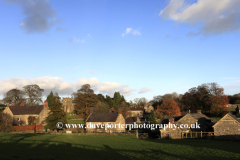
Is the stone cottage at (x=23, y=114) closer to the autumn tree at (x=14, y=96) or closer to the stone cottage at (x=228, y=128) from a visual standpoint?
the autumn tree at (x=14, y=96)

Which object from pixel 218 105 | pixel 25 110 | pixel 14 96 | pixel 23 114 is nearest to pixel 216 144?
pixel 218 105

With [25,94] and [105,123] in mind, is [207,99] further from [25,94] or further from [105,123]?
[25,94]

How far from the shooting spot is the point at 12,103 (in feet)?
259

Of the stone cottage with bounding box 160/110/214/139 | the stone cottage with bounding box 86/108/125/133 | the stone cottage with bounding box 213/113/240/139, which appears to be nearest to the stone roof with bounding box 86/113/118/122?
the stone cottage with bounding box 86/108/125/133

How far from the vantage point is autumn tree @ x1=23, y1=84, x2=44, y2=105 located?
79875mm

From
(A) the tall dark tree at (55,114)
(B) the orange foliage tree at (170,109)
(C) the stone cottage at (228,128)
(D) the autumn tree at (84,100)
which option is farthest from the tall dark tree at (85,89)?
(C) the stone cottage at (228,128)

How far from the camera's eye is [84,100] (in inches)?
3110

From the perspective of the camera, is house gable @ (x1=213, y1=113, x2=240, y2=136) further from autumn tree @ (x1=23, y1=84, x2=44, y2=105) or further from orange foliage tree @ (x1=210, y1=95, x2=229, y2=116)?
autumn tree @ (x1=23, y1=84, x2=44, y2=105)

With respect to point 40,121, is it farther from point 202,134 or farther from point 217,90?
point 217,90

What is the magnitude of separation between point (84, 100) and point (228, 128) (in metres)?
53.9

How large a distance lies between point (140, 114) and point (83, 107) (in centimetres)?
4381

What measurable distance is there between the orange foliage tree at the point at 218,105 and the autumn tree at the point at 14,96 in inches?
2996

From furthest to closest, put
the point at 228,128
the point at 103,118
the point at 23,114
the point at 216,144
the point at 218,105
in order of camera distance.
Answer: the point at 218,105 < the point at 23,114 < the point at 103,118 < the point at 228,128 < the point at 216,144

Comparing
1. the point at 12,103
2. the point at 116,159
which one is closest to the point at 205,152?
the point at 116,159
